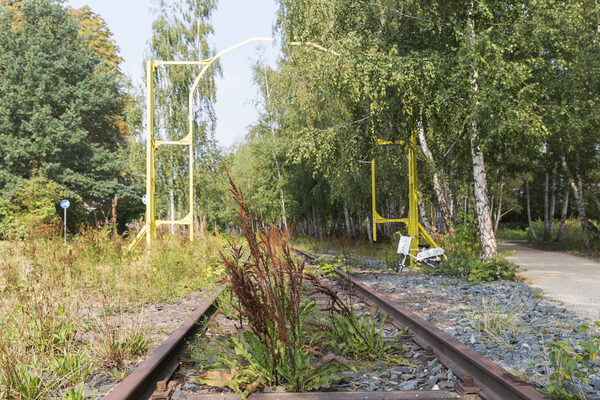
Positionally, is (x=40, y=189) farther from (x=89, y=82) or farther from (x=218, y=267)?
(x=218, y=267)

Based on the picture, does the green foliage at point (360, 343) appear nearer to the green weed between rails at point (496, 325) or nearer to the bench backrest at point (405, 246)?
the green weed between rails at point (496, 325)

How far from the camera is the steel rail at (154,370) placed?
290 cm

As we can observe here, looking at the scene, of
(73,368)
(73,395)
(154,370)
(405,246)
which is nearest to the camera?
(73,395)

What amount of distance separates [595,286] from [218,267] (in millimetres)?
7368

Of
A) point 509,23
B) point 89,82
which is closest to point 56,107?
point 89,82

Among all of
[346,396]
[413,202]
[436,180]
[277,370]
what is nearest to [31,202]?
[436,180]

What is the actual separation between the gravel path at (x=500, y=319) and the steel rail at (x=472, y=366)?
28cm

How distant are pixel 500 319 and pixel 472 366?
165cm

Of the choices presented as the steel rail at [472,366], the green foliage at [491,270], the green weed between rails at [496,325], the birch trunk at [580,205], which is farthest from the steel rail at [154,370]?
the birch trunk at [580,205]

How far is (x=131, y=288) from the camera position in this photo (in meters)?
7.28

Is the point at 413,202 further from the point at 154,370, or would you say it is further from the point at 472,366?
the point at 154,370

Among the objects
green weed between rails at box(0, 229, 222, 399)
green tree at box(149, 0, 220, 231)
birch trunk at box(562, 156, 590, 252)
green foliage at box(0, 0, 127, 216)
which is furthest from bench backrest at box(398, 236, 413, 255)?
green foliage at box(0, 0, 127, 216)

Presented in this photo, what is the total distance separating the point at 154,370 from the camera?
3383mm

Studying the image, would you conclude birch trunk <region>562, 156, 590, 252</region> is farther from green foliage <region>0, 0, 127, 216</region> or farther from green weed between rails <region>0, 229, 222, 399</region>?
green foliage <region>0, 0, 127, 216</region>
